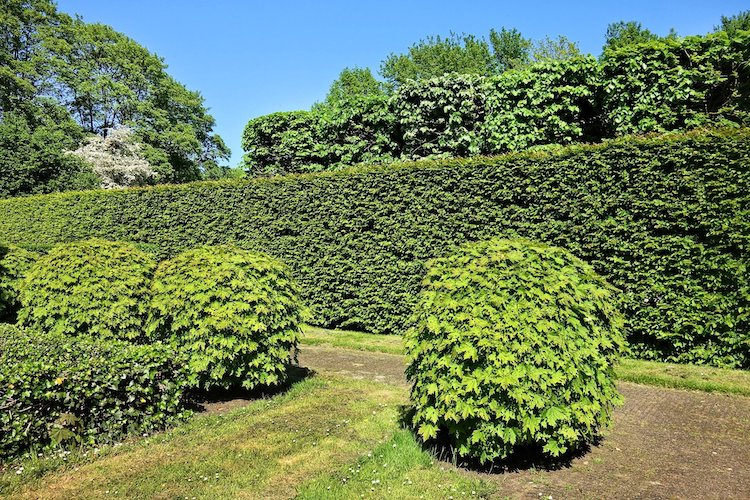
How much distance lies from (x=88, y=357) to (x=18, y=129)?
78.9ft

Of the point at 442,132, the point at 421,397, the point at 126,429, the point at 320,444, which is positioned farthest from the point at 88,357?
the point at 442,132

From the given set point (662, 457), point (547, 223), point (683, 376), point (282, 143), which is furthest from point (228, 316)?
point (282, 143)

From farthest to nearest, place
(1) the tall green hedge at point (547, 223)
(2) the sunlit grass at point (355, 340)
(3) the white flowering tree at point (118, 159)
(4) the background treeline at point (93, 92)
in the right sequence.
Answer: (4) the background treeline at point (93, 92), (3) the white flowering tree at point (118, 159), (2) the sunlit grass at point (355, 340), (1) the tall green hedge at point (547, 223)

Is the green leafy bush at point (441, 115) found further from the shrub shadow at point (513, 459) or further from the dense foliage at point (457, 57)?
the dense foliage at point (457, 57)

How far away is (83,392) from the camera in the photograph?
454cm

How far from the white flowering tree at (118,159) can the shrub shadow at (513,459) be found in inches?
1173

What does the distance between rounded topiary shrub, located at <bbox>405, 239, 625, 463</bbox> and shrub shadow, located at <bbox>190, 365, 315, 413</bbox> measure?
2585 millimetres

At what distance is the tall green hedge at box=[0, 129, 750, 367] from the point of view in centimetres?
714

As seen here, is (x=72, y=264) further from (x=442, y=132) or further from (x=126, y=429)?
(x=442, y=132)

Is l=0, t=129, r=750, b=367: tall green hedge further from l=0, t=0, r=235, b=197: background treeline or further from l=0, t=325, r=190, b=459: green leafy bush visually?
l=0, t=0, r=235, b=197: background treeline

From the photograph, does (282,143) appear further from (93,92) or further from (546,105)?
(93,92)

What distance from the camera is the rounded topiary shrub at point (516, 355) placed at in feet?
12.5

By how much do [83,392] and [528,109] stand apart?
988 cm

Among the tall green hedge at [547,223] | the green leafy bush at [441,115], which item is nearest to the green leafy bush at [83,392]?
the tall green hedge at [547,223]
